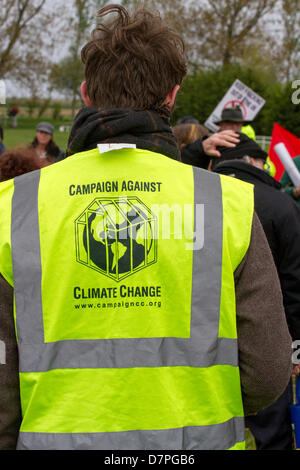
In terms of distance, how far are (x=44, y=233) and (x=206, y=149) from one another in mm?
2023

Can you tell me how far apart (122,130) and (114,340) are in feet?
1.81

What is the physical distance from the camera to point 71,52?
1420 inches

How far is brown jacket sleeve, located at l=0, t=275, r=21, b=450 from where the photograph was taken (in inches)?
61.1

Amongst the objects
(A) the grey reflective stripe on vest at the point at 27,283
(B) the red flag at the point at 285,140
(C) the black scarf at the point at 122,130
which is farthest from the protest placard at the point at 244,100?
(A) the grey reflective stripe on vest at the point at 27,283

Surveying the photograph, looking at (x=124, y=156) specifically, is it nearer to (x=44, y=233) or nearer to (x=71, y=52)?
(x=44, y=233)

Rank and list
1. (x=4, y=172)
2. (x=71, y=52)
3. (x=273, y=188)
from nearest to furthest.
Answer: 1. (x=273, y=188)
2. (x=4, y=172)
3. (x=71, y=52)

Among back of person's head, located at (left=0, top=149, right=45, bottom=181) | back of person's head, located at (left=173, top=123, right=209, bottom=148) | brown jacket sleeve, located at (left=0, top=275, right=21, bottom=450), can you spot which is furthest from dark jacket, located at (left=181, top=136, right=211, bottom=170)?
brown jacket sleeve, located at (left=0, top=275, right=21, bottom=450)

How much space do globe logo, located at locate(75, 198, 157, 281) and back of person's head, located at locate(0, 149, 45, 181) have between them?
1.87m

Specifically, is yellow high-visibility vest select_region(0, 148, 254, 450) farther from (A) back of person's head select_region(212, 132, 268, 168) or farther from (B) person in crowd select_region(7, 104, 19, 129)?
(B) person in crowd select_region(7, 104, 19, 129)

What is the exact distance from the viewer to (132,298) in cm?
152

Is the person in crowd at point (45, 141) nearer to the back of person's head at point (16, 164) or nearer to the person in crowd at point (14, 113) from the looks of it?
the back of person's head at point (16, 164)

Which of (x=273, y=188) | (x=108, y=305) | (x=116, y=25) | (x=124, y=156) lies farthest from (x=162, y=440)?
(x=273, y=188)

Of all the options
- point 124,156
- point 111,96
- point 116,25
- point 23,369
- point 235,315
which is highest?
point 116,25

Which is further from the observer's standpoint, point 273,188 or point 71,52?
point 71,52
